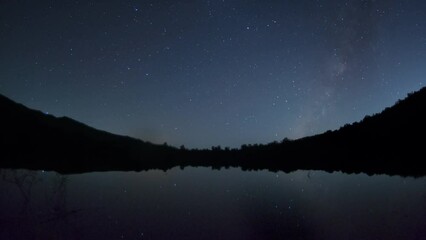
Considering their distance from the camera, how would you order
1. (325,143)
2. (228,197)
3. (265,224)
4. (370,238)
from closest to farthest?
(370,238) < (265,224) < (228,197) < (325,143)

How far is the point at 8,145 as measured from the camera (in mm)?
166625

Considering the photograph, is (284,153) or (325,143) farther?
(284,153)

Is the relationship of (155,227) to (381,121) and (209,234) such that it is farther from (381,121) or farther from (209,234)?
(381,121)

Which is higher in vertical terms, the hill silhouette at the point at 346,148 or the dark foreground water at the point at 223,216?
the hill silhouette at the point at 346,148

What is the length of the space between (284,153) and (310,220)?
6478 inches

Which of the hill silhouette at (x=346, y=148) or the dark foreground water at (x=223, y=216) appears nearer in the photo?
the dark foreground water at (x=223, y=216)

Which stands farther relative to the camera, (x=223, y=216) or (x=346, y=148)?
(x=346, y=148)

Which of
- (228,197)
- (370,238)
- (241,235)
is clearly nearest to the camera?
(370,238)

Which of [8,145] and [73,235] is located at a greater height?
[8,145]

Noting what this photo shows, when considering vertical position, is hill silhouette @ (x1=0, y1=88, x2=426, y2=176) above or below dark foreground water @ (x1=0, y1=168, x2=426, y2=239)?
above

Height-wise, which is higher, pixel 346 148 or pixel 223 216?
pixel 346 148

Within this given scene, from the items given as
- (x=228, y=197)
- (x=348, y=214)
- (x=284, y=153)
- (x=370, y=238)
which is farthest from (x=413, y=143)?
(x=284, y=153)

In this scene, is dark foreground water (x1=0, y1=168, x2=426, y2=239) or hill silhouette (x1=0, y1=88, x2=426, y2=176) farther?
hill silhouette (x1=0, y1=88, x2=426, y2=176)

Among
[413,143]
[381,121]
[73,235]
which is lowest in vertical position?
[73,235]
